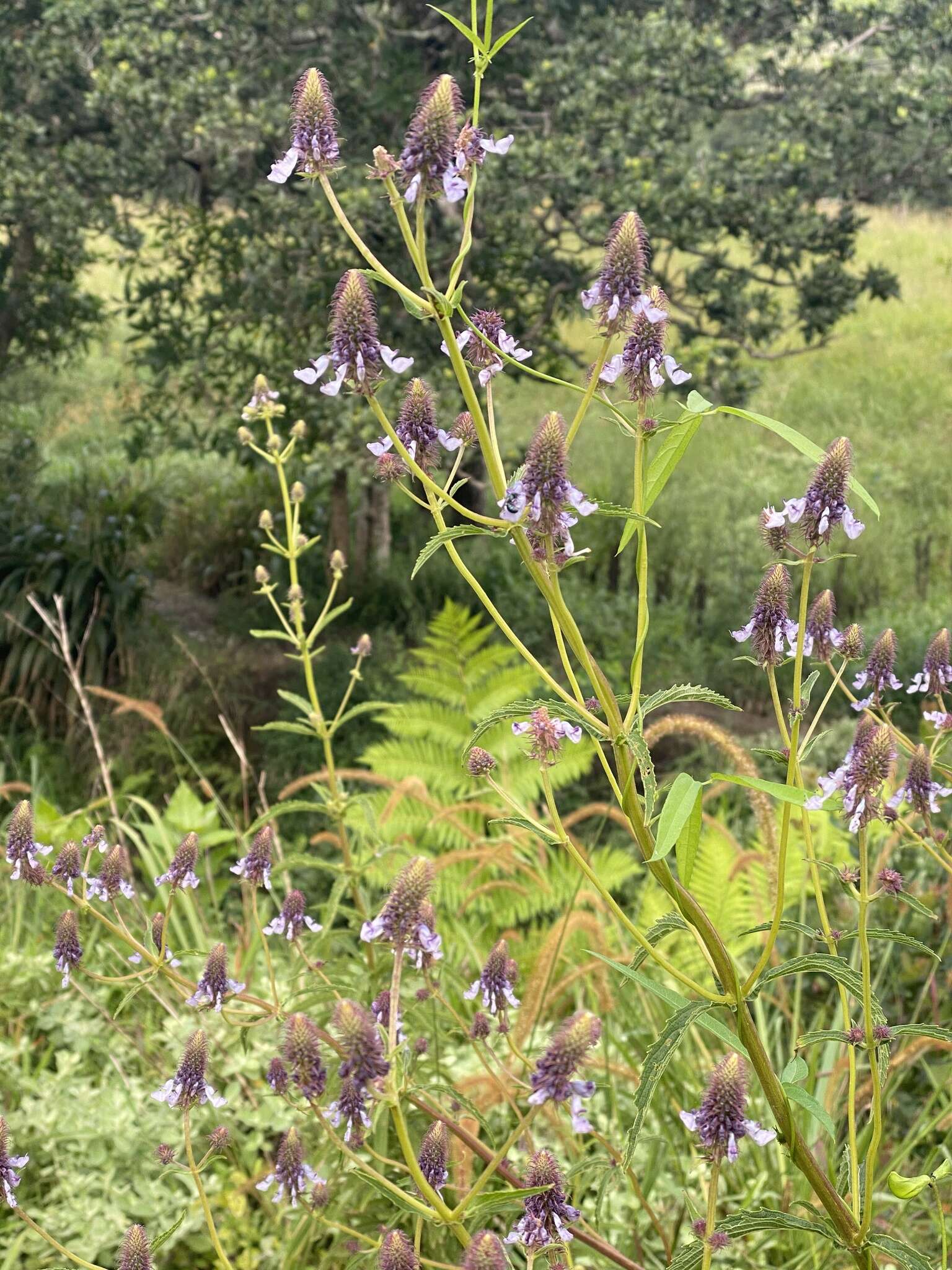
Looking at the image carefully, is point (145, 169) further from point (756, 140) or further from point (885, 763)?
point (885, 763)

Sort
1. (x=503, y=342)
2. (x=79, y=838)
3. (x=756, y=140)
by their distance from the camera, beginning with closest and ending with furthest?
1. (x=503, y=342)
2. (x=79, y=838)
3. (x=756, y=140)

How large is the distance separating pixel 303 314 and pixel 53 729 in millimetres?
3005

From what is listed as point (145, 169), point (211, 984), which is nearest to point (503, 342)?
point (211, 984)

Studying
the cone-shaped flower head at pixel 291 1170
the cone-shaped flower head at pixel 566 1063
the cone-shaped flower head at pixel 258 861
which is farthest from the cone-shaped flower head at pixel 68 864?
the cone-shaped flower head at pixel 566 1063

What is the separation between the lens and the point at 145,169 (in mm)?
7094

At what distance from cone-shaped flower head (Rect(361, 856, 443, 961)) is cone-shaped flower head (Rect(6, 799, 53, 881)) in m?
0.72

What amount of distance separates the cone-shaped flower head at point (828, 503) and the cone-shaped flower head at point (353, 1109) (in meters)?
0.79

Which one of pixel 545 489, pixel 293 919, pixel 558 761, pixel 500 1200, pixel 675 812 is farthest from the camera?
pixel 293 919

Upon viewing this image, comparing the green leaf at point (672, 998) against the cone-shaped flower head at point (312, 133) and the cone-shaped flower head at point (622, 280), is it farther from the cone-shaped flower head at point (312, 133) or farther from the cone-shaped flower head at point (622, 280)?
the cone-shaped flower head at point (312, 133)

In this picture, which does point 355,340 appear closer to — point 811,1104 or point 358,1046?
point 358,1046

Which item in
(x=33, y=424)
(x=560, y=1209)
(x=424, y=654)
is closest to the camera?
(x=560, y=1209)

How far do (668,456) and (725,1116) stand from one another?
2.24 feet

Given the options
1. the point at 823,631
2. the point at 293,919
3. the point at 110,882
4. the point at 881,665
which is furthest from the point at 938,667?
the point at 110,882

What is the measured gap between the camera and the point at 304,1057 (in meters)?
1.38
